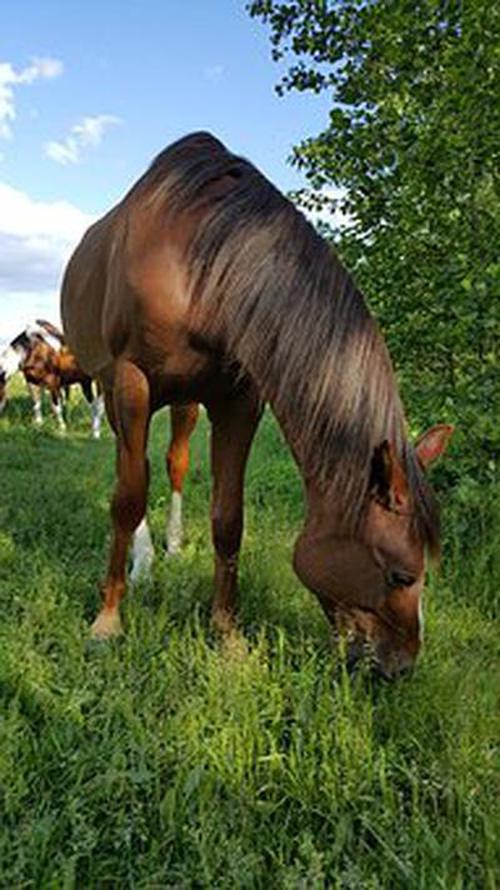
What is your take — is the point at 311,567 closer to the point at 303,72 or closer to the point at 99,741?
the point at 99,741

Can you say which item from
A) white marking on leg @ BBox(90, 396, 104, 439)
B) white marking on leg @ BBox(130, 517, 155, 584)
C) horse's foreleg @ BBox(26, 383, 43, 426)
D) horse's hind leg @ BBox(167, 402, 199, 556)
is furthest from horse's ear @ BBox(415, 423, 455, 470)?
horse's foreleg @ BBox(26, 383, 43, 426)

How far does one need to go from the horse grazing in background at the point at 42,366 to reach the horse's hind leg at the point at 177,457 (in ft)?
22.1

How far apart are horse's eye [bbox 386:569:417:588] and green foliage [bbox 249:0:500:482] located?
1647 millimetres

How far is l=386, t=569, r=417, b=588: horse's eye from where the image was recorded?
225 centimetres

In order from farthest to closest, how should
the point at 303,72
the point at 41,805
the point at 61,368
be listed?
the point at 61,368 → the point at 303,72 → the point at 41,805

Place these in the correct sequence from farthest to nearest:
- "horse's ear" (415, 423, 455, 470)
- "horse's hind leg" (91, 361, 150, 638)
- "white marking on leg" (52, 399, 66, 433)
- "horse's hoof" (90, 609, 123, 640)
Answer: "white marking on leg" (52, 399, 66, 433), "horse's hind leg" (91, 361, 150, 638), "horse's hoof" (90, 609, 123, 640), "horse's ear" (415, 423, 455, 470)

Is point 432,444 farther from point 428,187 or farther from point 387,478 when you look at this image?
point 428,187

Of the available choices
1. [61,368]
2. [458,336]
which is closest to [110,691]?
[458,336]

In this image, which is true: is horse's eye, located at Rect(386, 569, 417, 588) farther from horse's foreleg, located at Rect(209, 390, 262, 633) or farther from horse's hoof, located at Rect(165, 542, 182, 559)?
horse's hoof, located at Rect(165, 542, 182, 559)

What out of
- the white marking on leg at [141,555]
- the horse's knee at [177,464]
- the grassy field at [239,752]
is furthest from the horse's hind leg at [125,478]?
the horse's knee at [177,464]

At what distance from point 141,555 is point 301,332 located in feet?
6.50

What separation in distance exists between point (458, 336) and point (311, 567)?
198 cm

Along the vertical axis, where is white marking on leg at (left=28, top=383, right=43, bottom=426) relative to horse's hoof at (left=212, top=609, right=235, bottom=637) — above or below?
above

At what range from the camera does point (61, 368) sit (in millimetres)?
11969
